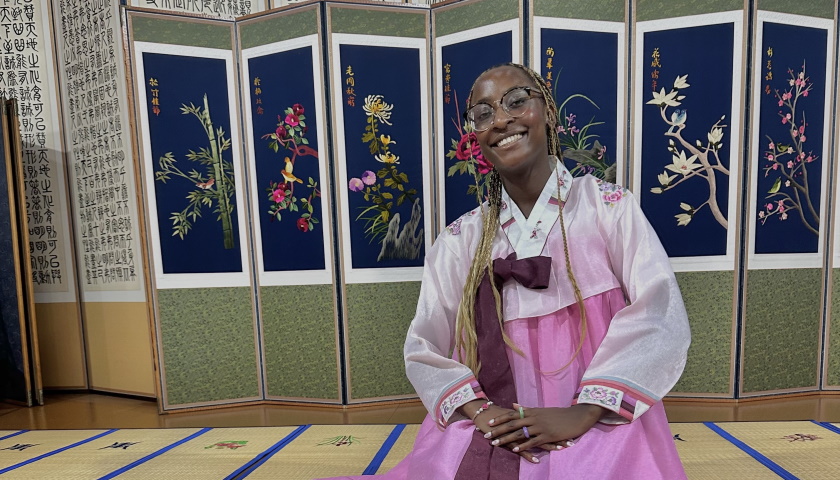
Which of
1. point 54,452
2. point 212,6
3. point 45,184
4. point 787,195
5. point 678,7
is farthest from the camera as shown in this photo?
point 45,184

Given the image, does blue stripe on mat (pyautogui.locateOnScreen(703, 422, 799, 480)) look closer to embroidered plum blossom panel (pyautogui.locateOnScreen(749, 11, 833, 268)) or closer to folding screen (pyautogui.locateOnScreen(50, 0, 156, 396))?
embroidered plum blossom panel (pyautogui.locateOnScreen(749, 11, 833, 268))

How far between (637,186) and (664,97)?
0.47 m

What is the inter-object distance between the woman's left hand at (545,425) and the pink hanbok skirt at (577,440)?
28 mm

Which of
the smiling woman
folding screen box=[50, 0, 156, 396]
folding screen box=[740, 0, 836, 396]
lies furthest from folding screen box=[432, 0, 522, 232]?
folding screen box=[50, 0, 156, 396]

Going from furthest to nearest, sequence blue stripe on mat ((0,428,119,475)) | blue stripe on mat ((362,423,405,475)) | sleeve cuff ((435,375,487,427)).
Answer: blue stripe on mat ((0,428,119,475)) → blue stripe on mat ((362,423,405,475)) → sleeve cuff ((435,375,487,427))

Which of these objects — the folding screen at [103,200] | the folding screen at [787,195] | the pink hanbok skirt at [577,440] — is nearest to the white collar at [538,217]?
the pink hanbok skirt at [577,440]

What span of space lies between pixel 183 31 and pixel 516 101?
7.53ft

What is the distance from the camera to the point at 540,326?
123 cm

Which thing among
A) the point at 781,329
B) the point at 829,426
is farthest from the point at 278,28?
the point at 829,426

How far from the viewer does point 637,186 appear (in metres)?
2.48

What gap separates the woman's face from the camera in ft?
3.96

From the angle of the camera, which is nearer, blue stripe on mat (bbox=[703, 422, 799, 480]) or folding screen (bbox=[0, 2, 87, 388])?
blue stripe on mat (bbox=[703, 422, 799, 480])

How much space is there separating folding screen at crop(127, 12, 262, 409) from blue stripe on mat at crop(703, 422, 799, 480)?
7.93ft

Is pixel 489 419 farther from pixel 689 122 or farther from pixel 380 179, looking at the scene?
pixel 689 122
